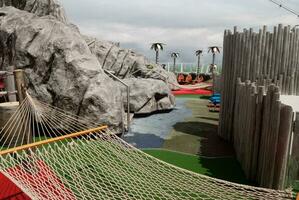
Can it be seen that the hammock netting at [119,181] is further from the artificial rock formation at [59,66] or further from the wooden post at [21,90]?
the artificial rock formation at [59,66]

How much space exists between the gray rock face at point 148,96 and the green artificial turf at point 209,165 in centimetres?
448

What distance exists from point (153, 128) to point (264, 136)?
194 inches

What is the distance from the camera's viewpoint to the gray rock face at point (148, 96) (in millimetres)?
11438

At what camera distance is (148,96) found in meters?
11.7

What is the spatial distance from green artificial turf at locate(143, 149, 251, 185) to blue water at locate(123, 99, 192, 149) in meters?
0.78

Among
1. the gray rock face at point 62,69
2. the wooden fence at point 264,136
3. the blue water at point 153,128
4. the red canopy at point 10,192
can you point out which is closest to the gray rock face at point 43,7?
the gray rock face at point 62,69

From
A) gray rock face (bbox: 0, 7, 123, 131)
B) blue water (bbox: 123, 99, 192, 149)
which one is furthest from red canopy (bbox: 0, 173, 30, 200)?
gray rock face (bbox: 0, 7, 123, 131)

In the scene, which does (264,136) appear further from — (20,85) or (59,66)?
(59,66)

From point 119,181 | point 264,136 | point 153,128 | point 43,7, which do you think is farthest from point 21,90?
point 43,7

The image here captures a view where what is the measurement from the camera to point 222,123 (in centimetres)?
817

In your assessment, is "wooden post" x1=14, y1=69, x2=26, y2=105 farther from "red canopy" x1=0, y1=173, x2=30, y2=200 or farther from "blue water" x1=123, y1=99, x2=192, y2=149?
"blue water" x1=123, y1=99, x2=192, y2=149

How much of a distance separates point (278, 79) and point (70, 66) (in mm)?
5293

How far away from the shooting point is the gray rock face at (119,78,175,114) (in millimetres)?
11438

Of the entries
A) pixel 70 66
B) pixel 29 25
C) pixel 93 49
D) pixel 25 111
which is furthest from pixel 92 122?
pixel 93 49
